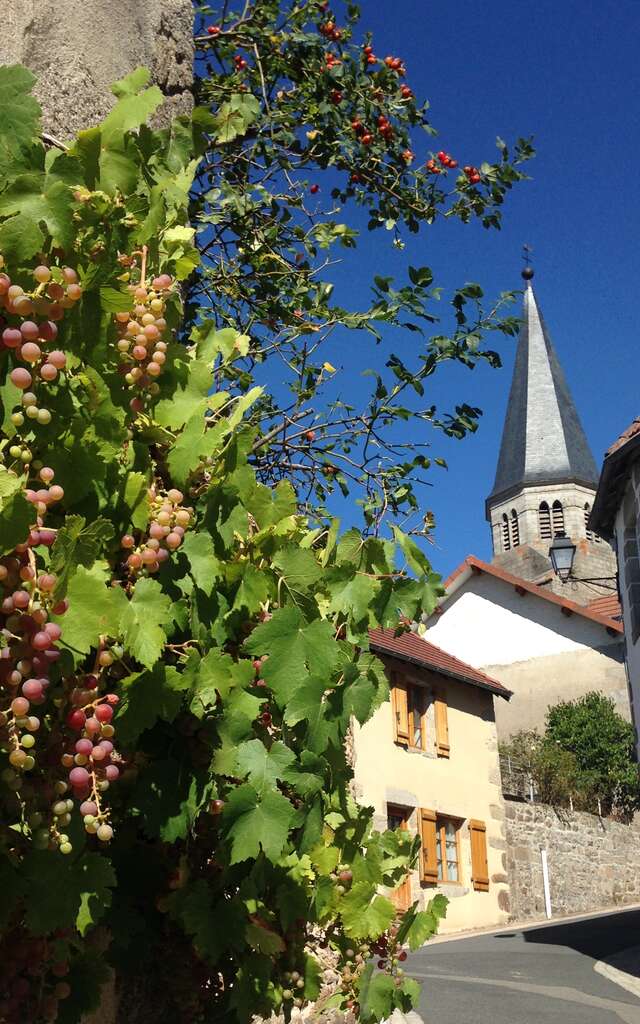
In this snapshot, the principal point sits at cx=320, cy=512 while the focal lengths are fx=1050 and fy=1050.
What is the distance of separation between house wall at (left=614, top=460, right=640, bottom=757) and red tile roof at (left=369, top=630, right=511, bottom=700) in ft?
14.8

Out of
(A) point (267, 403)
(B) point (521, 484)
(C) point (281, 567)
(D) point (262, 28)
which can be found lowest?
(C) point (281, 567)

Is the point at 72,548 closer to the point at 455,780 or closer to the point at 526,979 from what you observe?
the point at 526,979

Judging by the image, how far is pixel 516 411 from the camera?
68562 millimetres

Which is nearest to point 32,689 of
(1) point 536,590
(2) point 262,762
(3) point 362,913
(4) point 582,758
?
(2) point 262,762

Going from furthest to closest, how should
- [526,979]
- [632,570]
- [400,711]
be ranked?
[400,711], [632,570], [526,979]

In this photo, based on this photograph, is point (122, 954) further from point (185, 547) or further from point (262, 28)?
point (262, 28)

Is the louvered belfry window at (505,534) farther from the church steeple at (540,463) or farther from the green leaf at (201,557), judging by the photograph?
the green leaf at (201,557)

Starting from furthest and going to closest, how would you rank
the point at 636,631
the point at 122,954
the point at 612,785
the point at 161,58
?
the point at 612,785 → the point at 636,631 → the point at 161,58 → the point at 122,954

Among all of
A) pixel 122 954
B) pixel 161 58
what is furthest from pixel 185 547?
pixel 161 58

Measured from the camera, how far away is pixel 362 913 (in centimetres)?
Result: 191

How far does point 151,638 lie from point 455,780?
19.7 meters

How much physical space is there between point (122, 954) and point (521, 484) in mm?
65200

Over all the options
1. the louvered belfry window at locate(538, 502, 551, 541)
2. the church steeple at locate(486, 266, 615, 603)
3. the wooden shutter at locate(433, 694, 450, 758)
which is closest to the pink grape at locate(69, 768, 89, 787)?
the wooden shutter at locate(433, 694, 450, 758)

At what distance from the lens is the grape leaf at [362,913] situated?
6.25ft
